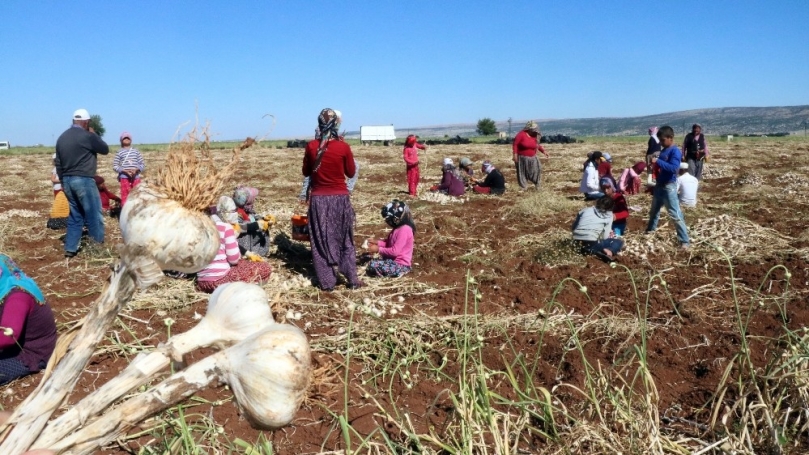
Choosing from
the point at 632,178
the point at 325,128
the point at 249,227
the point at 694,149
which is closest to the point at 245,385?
the point at 325,128

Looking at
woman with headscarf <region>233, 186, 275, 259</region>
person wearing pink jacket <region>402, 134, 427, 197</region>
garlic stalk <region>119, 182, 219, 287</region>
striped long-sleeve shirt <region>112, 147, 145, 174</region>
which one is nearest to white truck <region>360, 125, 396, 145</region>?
person wearing pink jacket <region>402, 134, 427, 197</region>

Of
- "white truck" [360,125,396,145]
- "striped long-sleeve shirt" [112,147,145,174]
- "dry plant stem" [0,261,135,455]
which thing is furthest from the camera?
"white truck" [360,125,396,145]

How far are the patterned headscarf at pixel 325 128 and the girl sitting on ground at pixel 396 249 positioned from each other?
1.05 meters

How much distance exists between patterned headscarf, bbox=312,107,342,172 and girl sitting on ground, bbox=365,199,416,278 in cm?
105

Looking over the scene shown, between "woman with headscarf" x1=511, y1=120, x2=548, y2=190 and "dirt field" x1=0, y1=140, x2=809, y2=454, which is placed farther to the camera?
"woman with headscarf" x1=511, y1=120, x2=548, y2=190

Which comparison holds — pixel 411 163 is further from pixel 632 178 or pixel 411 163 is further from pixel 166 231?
pixel 166 231

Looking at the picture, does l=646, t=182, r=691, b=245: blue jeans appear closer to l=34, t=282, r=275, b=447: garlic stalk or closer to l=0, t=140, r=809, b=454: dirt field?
l=0, t=140, r=809, b=454: dirt field

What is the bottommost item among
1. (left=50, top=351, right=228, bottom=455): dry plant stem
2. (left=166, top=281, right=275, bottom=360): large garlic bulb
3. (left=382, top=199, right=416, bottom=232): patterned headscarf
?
(left=382, top=199, right=416, bottom=232): patterned headscarf

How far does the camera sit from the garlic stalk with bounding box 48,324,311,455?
93 centimetres

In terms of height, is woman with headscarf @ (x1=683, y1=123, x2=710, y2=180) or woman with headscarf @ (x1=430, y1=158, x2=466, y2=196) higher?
woman with headscarf @ (x1=683, y1=123, x2=710, y2=180)

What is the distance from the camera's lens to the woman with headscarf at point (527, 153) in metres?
11.5

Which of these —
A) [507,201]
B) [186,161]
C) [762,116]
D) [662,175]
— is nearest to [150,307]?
[186,161]

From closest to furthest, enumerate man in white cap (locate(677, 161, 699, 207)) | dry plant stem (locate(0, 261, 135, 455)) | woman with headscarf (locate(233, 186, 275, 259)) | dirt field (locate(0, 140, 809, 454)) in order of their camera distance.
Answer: dry plant stem (locate(0, 261, 135, 455)) → dirt field (locate(0, 140, 809, 454)) → woman with headscarf (locate(233, 186, 275, 259)) → man in white cap (locate(677, 161, 699, 207))

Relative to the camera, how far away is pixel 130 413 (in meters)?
0.93
